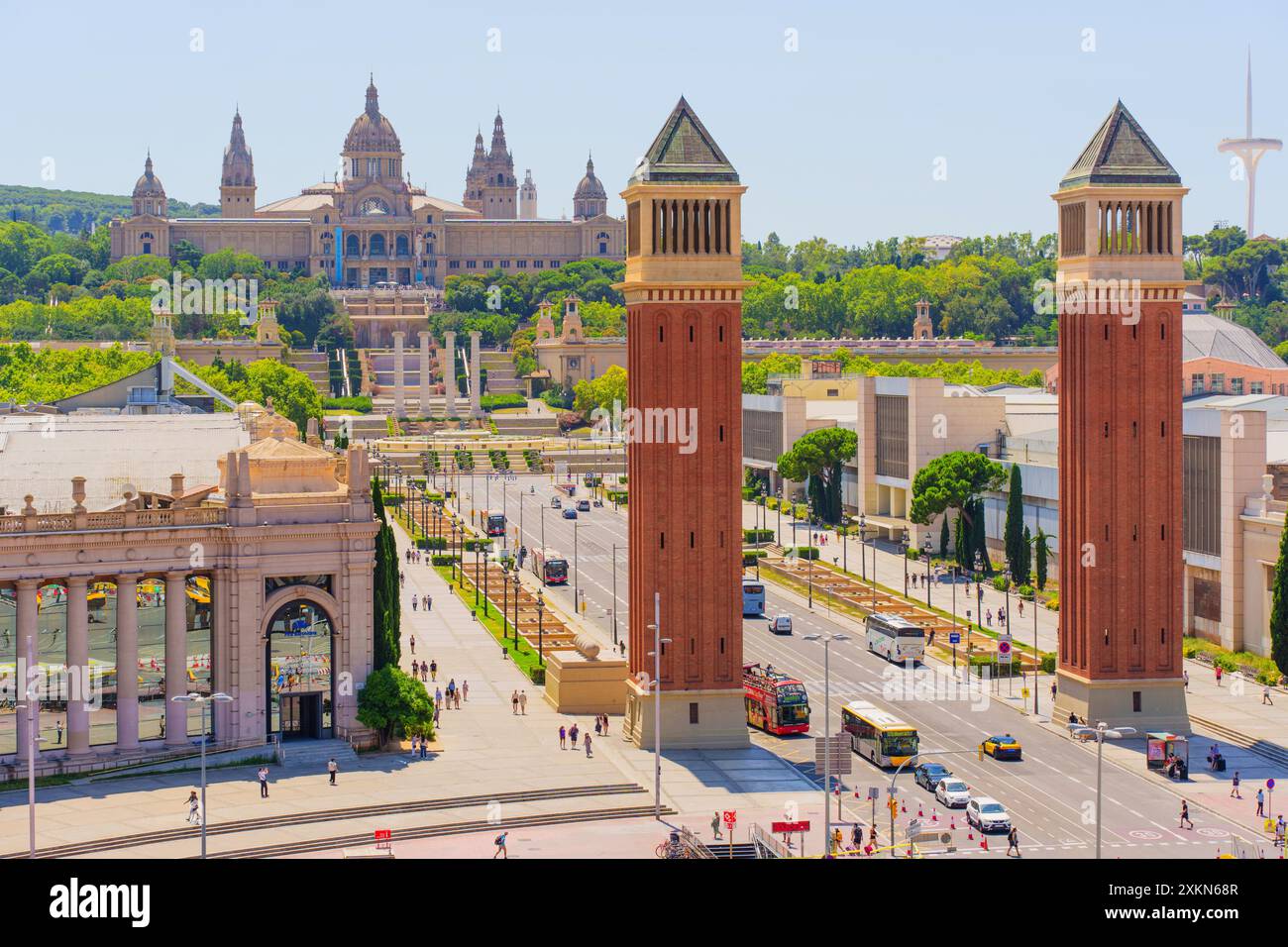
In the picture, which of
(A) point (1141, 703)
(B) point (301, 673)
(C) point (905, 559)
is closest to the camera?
(B) point (301, 673)

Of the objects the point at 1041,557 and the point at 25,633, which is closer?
the point at 25,633

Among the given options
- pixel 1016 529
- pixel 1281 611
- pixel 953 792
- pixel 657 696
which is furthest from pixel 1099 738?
pixel 1016 529

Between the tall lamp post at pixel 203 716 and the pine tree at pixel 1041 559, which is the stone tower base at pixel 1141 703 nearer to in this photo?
the tall lamp post at pixel 203 716

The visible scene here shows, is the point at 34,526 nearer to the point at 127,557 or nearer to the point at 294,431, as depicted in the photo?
the point at 127,557

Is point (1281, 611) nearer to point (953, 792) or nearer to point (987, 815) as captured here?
point (953, 792)

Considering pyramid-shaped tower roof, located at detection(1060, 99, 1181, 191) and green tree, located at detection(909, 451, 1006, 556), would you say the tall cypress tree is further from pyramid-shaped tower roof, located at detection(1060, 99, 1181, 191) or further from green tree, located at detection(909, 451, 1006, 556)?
green tree, located at detection(909, 451, 1006, 556)
